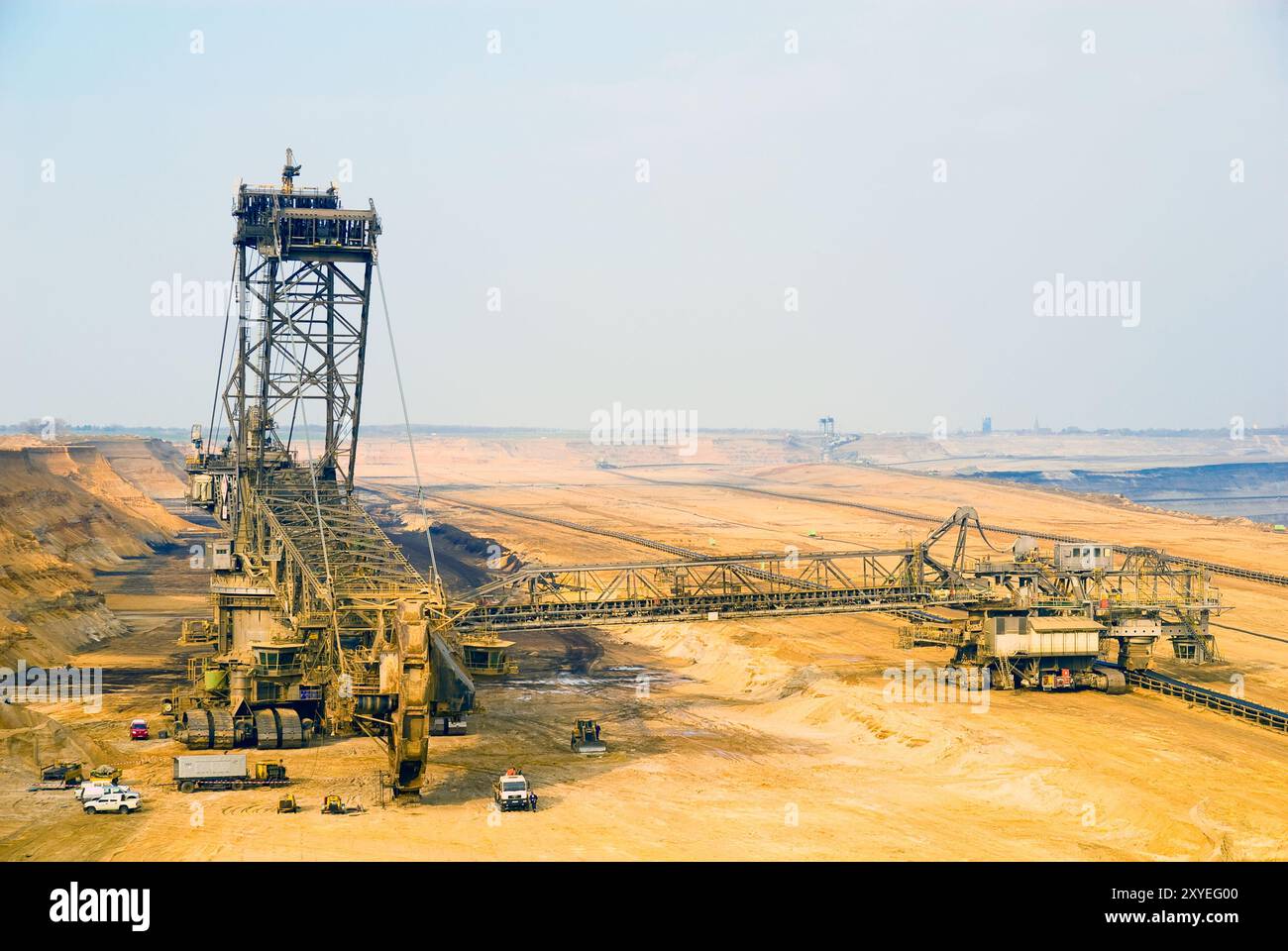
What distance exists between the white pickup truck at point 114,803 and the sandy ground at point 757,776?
0.53m

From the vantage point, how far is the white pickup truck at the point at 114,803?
47.6m

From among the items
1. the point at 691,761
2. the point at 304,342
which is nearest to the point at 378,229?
the point at 304,342

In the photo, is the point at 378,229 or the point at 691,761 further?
the point at 378,229

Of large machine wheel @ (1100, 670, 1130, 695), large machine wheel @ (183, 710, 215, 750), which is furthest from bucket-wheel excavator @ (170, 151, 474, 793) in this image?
large machine wheel @ (1100, 670, 1130, 695)

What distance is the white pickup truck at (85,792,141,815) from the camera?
156 ft

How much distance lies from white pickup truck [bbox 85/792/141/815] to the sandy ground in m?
0.53

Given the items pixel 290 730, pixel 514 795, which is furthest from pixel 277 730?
pixel 514 795

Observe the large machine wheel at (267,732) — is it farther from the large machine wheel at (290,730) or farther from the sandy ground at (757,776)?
the sandy ground at (757,776)

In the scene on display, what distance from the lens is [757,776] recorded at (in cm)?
5569

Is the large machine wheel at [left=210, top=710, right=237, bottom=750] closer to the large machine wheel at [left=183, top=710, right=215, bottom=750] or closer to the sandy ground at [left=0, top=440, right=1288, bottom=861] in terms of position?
the large machine wheel at [left=183, top=710, right=215, bottom=750]

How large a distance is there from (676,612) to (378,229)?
27.8 m

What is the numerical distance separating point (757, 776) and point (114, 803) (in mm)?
25803
